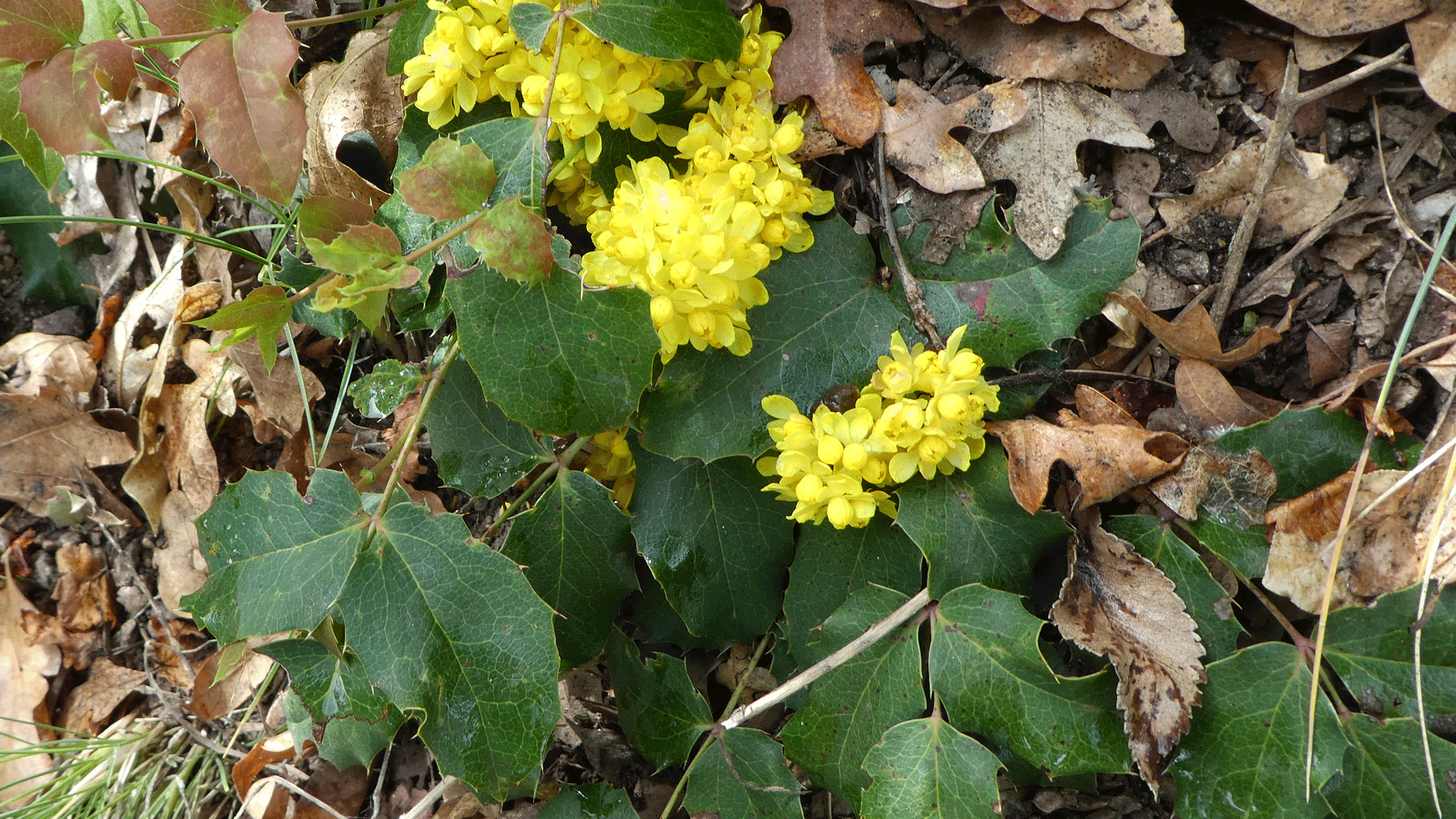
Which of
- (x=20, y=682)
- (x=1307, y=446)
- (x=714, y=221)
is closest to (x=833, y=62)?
(x=714, y=221)

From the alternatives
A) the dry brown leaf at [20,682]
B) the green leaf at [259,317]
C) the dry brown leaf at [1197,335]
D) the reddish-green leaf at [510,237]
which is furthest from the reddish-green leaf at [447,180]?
the dry brown leaf at [20,682]

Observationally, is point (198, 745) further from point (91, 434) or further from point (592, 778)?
point (592, 778)

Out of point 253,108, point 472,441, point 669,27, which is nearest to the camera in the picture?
point 253,108

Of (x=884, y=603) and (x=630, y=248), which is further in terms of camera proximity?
(x=884, y=603)

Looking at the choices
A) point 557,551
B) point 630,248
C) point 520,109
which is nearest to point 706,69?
point 520,109

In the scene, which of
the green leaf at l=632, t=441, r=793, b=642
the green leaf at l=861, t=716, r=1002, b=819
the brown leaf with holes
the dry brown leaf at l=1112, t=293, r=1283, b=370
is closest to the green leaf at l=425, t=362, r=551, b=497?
the green leaf at l=632, t=441, r=793, b=642

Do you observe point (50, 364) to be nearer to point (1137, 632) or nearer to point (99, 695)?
point (99, 695)
